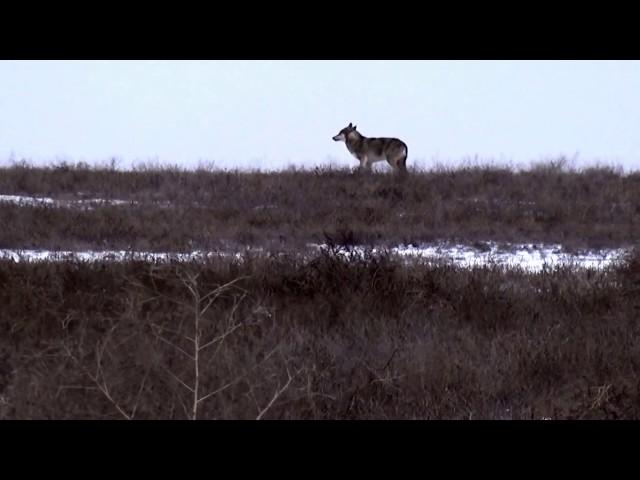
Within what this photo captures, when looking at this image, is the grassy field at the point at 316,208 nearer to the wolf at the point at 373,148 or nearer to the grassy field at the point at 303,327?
the grassy field at the point at 303,327

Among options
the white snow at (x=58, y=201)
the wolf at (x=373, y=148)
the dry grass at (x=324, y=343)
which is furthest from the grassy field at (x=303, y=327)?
the wolf at (x=373, y=148)

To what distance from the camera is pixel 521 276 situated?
25.6ft

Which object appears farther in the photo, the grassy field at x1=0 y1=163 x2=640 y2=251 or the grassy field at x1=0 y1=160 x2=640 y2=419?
the grassy field at x1=0 y1=163 x2=640 y2=251

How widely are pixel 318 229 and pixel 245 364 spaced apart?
24.2 ft

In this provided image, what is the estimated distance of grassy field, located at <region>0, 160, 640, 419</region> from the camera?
13.6ft

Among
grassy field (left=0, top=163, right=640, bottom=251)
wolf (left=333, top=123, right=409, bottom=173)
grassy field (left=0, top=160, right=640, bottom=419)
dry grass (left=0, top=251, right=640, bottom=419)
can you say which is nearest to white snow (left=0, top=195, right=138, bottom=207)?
grassy field (left=0, top=163, right=640, bottom=251)

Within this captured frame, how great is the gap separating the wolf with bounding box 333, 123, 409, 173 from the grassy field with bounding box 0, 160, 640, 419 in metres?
10.0

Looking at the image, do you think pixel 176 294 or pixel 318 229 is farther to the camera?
pixel 318 229

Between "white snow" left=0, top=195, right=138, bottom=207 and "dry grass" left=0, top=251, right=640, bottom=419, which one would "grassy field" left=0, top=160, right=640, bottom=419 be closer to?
"dry grass" left=0, top=251, right=640, bottom=419

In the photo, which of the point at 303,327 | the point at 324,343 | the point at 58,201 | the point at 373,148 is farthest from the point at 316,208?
the point at 373,148
